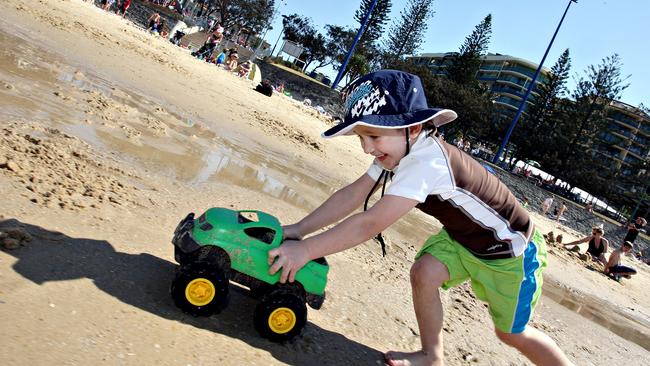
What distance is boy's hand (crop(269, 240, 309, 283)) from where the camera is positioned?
7.14ft

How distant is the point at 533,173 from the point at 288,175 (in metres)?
40.8

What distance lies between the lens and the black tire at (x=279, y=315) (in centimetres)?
223

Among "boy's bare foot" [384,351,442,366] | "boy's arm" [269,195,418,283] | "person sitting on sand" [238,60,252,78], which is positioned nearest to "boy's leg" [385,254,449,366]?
"boy's bare foot" [384,351,442,366]

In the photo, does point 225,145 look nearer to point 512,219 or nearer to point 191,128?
point 191,128

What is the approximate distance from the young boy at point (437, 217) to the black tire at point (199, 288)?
25 cm

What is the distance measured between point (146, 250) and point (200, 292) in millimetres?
644

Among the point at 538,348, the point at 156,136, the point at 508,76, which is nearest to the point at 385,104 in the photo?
the point at 538,348

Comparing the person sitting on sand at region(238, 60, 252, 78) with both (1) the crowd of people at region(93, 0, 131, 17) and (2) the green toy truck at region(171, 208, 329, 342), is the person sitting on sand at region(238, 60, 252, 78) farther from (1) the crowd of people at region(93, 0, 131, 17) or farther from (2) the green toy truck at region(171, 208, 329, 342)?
(2) the green toy truck at region(171, 208, 329, 342)

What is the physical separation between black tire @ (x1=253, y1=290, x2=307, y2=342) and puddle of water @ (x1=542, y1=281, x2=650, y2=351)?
17.3ft

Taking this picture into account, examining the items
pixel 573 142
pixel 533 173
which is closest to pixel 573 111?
pixel 573 142

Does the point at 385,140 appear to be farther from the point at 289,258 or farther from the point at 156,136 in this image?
the point at 156,136

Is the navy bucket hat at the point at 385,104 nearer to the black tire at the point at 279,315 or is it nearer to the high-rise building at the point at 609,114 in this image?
the black tire at the point at 279,315

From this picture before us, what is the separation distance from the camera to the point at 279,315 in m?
2.25

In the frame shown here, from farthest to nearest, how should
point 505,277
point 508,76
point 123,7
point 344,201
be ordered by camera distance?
point 508,76
point 123,7
point 344,201
point 505,277
